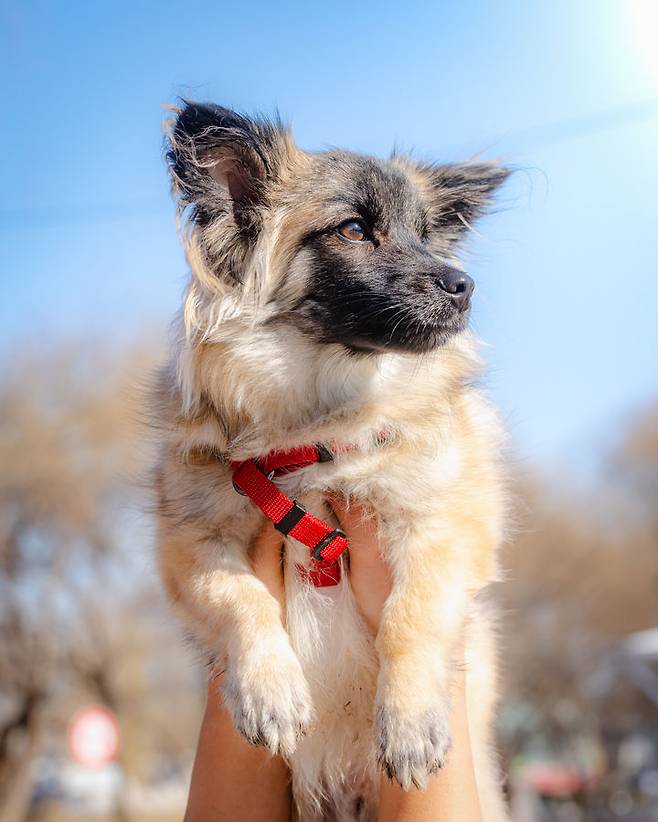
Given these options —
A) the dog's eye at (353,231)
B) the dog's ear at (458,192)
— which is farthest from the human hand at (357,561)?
the dog's ear at (458,192)

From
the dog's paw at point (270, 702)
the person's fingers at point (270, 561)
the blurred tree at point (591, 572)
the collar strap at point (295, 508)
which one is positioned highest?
the collar strap at point (295, 508)

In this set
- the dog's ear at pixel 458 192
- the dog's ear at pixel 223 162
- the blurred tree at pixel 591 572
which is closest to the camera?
the dog's ear at pixel 223 162

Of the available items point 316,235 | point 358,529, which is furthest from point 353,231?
point 358,529

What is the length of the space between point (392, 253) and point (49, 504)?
48.4 feet

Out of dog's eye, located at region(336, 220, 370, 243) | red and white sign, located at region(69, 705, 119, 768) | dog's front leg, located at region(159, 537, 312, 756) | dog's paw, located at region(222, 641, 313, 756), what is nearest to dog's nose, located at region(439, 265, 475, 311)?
dog's eye, located at region(336, 220, 370, 243)

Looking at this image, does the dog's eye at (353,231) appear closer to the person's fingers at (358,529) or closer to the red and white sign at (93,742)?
the person's fingers at (358,529)

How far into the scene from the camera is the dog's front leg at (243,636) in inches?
81.9

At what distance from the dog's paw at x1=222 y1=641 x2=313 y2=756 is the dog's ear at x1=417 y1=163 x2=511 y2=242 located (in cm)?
175

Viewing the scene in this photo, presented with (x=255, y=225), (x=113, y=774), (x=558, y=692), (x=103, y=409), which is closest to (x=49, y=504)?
(x=103, y=409)

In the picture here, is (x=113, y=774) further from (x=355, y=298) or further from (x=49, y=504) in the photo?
(x=355, y=298)

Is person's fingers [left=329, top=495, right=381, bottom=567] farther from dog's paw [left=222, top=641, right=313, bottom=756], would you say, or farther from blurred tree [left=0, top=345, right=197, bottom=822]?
blurred tree [left=0, top=345, right=197, bottom=822]

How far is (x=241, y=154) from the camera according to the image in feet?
8.96

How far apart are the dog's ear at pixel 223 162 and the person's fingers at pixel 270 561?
0.99 metres

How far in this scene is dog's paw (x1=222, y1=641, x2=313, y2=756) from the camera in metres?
2.07
